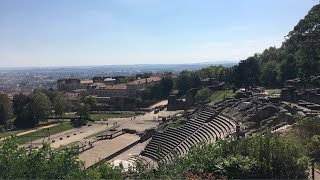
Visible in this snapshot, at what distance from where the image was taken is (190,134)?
3478 centimetres

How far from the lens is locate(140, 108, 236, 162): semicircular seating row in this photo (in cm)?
3119

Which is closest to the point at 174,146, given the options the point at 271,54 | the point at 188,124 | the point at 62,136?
the point at 188,124

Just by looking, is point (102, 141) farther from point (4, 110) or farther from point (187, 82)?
point (187, 82)

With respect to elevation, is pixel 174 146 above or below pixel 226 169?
below

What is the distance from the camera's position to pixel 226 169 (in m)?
15.3

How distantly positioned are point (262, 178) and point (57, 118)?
2612 inches

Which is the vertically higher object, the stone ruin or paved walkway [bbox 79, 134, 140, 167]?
the stone ruin

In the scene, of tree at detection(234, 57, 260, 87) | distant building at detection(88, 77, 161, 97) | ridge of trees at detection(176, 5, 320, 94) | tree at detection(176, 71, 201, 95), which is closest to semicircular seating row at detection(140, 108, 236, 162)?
ridge of trees at detection(176, 5, 320, 94)

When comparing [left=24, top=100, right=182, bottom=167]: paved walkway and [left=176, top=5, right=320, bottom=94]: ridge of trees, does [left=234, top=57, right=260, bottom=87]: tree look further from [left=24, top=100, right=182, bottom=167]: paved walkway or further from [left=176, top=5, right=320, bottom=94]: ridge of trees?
[left=24, top=100, right=182, bottom=167]: paved walkway

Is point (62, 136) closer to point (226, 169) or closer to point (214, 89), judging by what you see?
point (214, 89)

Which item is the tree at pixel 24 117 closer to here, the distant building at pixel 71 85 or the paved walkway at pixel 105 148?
the paved walkway at pixel 105 148

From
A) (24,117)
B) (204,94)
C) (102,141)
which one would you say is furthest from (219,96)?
(24,117)

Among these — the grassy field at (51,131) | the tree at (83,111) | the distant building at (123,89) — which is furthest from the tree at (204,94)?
the distant building at (123,89)

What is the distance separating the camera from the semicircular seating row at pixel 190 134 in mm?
31188
